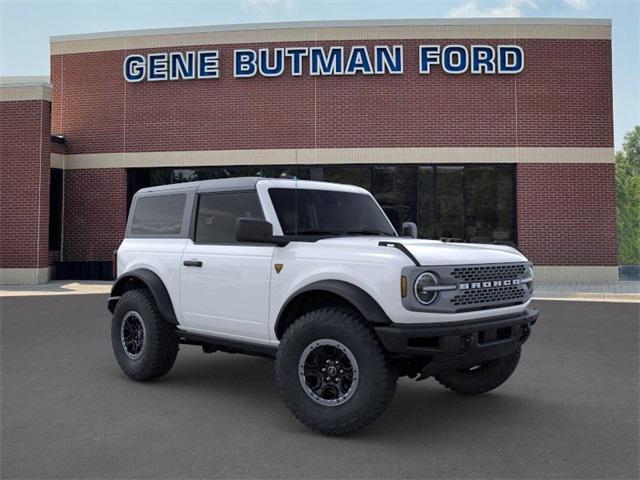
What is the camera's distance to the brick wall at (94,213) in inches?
766

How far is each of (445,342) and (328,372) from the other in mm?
955

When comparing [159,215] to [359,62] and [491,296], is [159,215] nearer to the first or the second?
[491,296]

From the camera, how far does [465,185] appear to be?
18141 mm

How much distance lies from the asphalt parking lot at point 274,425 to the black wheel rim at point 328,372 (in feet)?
1.07

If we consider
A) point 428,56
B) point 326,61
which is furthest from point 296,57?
point 428,56

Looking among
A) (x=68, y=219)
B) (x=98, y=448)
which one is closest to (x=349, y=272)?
(x=98, y=448)

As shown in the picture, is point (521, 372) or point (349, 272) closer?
point (349, 272)

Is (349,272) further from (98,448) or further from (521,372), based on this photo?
(521,372)

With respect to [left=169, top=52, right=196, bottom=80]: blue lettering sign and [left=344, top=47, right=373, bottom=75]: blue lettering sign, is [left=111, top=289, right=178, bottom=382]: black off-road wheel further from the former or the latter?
[left=169, top=52, right=196, bottom=80]: blue lettering sign

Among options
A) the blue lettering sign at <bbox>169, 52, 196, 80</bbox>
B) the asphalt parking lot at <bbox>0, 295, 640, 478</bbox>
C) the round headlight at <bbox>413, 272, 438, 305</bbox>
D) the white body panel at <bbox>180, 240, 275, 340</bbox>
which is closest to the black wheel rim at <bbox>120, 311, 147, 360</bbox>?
the asphalt parking lot at <bbox>0, 295, 640, 478</bbox>

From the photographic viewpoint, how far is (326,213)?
579 cm

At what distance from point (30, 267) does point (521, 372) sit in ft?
52.5

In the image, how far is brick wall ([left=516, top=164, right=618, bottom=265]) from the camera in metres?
18.0

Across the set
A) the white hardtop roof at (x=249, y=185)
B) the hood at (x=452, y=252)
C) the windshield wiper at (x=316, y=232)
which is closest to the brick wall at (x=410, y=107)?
the white hardtop roof at (x=249, y=185)
